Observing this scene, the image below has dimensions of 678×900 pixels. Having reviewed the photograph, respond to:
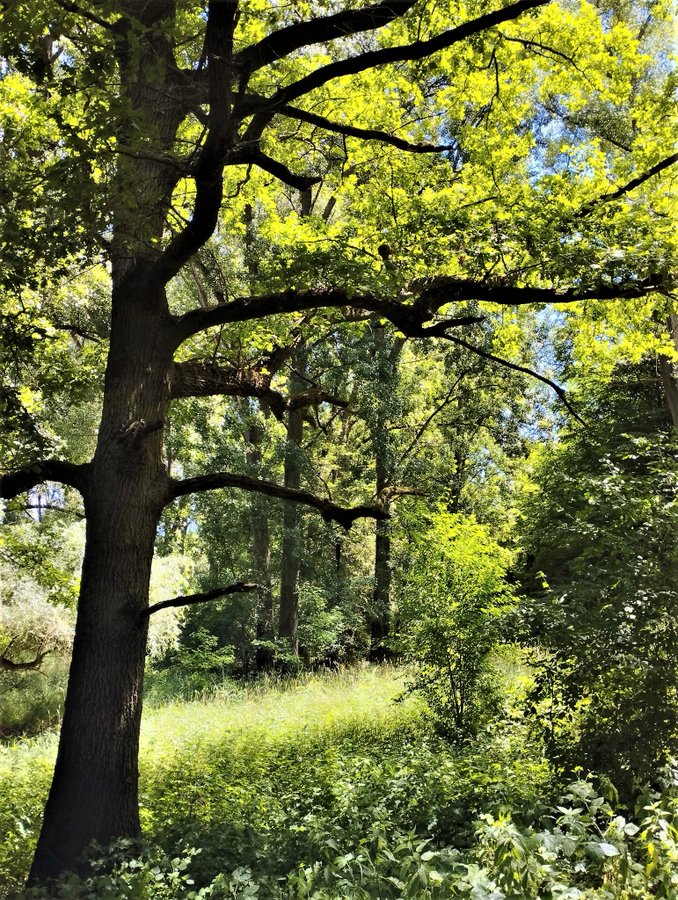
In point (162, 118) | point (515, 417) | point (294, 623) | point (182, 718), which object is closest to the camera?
point (162, 118)

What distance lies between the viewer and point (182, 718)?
37.9 ft

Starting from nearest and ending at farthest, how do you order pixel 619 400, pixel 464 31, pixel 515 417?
pixel 464 31 < pixel 619 400 < pixel 515 417

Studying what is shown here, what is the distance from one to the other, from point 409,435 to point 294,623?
7.28m

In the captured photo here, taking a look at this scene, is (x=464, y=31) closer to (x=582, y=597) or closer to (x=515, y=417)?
(x=582, y=597)

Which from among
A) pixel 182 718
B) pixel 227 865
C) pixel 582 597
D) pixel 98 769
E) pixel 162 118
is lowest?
pixel 182 718

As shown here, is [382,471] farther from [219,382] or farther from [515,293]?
[515,293]

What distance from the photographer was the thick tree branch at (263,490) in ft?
17.7

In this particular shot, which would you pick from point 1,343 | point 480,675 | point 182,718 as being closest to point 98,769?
point 1,343

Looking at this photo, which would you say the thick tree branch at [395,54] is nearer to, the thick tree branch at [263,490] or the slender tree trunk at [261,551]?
the thick tree branch at [263,490]

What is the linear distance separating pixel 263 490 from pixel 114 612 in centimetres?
147

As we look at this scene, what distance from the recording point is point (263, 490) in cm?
549

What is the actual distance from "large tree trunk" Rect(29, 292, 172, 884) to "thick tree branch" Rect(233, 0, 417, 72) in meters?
2.07

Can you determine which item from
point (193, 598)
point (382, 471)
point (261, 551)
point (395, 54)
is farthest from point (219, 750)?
point (382, 471)

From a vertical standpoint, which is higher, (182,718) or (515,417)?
(515,417)
